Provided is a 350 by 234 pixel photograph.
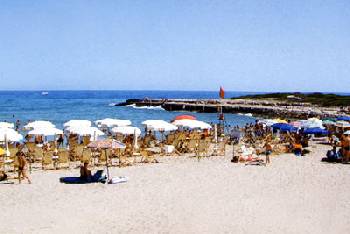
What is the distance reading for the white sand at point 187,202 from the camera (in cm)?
931

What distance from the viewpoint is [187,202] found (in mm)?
11203

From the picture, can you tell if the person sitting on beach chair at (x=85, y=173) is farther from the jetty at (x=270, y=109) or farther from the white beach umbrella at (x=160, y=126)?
the jetty at (x=270, y=109)

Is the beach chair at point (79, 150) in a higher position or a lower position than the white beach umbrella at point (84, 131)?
lower

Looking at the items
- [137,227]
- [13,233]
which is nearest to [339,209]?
[137,227]

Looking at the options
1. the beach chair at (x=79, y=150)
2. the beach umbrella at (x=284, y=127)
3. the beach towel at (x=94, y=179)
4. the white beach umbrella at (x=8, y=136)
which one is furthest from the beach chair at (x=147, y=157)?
the beach umbrella at (x=284, y=127)

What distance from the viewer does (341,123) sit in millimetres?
24844

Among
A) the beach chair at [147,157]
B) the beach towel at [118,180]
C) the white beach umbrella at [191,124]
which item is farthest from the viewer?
the white beach umbrella at [191,124]

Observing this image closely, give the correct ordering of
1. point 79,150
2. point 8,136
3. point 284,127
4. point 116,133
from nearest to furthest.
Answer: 1. point 8,136
2. point 79,150
3. point 116,133
4. point 284,127

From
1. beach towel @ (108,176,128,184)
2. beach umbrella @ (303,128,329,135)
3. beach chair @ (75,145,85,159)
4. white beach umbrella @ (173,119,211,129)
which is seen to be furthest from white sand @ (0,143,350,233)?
beach umbrella @ (303,128,329,135)

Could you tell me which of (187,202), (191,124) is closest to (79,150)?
(191,124)

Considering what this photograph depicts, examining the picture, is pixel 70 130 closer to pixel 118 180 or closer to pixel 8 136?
pixel 8 136

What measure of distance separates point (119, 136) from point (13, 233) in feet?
45.9

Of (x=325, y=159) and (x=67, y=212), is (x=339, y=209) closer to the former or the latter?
(x=67, y=212)

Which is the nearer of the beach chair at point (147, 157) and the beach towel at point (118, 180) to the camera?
the beach towel at point (118, 180)
